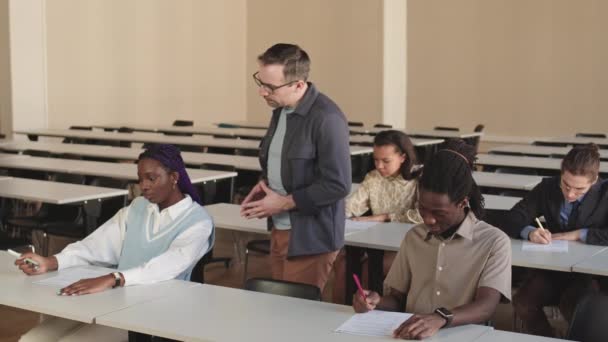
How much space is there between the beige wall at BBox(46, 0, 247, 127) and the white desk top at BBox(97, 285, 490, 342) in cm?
881

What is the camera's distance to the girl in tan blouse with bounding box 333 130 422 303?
445 cm

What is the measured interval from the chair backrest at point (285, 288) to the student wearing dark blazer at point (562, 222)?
50.9 inches

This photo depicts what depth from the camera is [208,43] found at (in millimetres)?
13898

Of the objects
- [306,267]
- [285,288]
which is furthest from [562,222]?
[285,288]

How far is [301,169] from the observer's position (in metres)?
3.37

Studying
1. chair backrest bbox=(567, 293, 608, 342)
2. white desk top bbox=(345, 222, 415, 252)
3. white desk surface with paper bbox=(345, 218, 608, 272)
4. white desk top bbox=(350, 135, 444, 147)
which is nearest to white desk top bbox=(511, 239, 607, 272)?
white desk surface with paper bbox=(345, 218, 608, 272)

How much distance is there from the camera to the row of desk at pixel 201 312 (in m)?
2.51

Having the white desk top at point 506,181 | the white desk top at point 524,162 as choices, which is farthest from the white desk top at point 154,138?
the white desk top at point 506,181

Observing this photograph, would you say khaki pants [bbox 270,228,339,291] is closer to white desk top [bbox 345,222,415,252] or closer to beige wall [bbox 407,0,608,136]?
white desk top [bbox 345,222,415,252]

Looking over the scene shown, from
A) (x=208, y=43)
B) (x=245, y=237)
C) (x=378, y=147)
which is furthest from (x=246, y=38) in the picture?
(x=378, y=147)

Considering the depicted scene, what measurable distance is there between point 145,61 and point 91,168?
20.9 ft

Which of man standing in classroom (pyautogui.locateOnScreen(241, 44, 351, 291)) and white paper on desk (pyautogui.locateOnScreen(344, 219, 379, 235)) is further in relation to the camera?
white paper on desk (pyautogui.locateOnScreen(344, 219, 379, 235))

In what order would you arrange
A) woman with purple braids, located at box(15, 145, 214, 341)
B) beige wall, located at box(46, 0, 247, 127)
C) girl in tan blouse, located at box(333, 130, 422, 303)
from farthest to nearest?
beige wall, located at box(46, 0, 247, 127), girl in tan blouse, located at box(333, 130, 422, 303), woman with purple braids, located at box(15, 145, 214, 341)

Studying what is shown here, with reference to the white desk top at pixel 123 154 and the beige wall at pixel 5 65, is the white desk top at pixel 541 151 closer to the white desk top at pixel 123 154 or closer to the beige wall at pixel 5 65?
the white desk top at pixel 123 154
